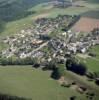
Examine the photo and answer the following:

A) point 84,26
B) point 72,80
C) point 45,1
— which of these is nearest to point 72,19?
point 84,26

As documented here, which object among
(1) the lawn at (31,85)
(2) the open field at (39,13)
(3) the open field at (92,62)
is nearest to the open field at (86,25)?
(2) the open field at (39,13)

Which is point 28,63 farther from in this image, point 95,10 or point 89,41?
point 95,10

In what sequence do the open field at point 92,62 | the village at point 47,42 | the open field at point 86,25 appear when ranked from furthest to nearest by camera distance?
the open field at point 86,25 < the village at point 47,42 < the open field at point 92,62

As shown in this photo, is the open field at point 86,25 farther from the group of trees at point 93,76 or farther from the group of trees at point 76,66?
the group of trees at point 93,76

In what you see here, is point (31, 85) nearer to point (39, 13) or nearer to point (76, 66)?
point (76, 66)

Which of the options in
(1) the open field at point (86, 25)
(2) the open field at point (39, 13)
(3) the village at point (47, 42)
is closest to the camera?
(3) the village at point (47, 42)

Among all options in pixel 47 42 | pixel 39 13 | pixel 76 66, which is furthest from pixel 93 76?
pixel 39 13
